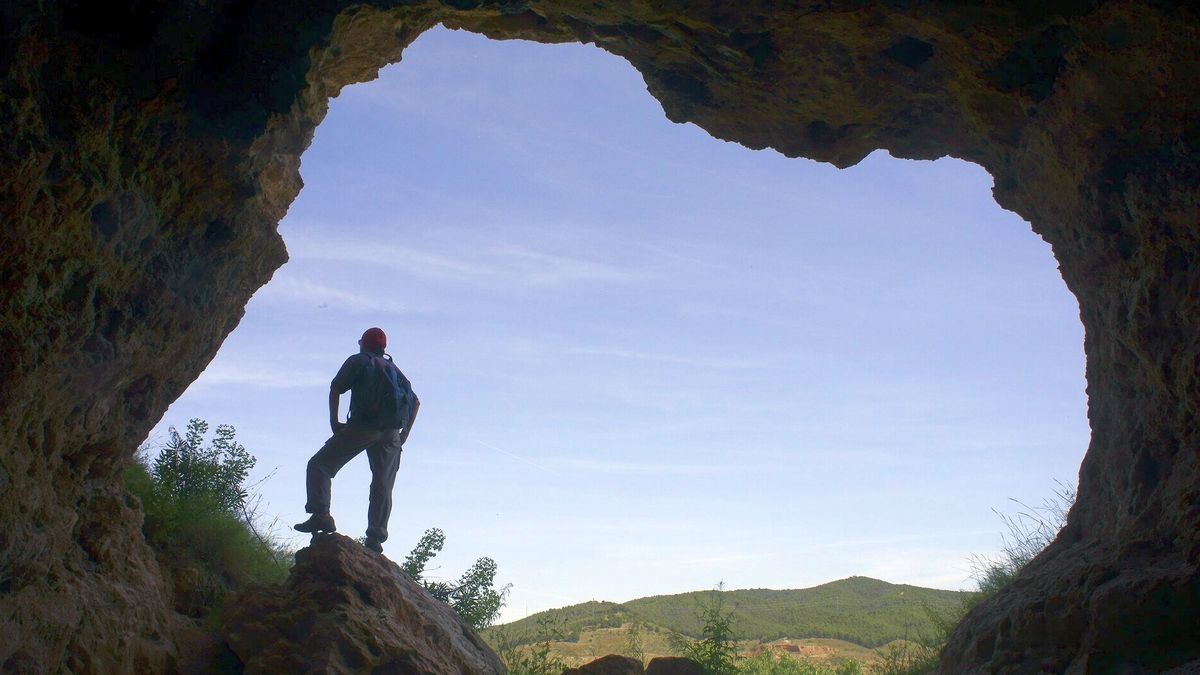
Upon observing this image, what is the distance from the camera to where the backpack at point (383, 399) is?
7512mm

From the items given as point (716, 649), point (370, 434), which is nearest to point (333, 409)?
point (370, 434)

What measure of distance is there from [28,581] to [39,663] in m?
0.46

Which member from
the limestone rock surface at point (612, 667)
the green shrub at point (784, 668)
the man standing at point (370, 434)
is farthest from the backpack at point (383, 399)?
the green shrub at point (784, 668)

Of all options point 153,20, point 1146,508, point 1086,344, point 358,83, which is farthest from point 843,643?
point 153,20

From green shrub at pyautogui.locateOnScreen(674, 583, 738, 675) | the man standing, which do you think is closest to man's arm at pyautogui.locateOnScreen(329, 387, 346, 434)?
the man standing

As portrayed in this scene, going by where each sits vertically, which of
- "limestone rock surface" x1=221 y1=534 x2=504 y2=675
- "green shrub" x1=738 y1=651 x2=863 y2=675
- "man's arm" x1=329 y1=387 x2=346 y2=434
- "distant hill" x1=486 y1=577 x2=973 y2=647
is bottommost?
"green shrub" x1=738 y1=651 x2=863 y2=675

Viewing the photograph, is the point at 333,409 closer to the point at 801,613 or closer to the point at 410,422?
the point at 410,422

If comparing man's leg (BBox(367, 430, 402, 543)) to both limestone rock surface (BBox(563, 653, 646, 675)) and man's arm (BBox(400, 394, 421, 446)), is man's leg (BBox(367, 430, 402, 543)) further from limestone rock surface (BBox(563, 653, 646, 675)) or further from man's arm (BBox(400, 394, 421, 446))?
limestone rock surface (BBox(563, 653, 646, 675))

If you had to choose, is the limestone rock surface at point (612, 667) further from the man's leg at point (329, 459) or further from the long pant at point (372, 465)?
the man's leg at point (329, 459)

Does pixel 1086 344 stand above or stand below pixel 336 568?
above

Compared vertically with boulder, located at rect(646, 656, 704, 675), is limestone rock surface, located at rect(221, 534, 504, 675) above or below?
above

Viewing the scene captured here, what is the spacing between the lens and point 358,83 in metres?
7.13

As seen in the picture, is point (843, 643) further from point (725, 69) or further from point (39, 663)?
point (39, 663)

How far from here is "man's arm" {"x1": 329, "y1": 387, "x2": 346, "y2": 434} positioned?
7500 millimetres
